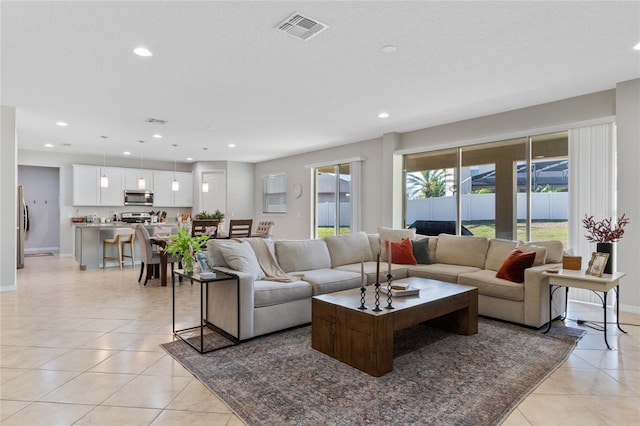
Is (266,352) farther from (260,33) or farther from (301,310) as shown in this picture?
(260,33)

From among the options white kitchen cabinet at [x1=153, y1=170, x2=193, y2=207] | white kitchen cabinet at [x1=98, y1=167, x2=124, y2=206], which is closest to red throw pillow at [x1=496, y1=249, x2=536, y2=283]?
white kitchen cabinet at [x1=153, y1=170, x2=193, y2=207]

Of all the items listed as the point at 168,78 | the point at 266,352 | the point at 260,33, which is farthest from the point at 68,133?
the point at 266,352

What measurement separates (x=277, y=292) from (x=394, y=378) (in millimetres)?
1342

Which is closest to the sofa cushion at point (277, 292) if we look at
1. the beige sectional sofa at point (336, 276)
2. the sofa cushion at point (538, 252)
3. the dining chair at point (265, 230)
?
the beige sectional sofa at point (336, 276)

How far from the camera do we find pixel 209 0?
8.07 feet

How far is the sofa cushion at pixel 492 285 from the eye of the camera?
12.0ft

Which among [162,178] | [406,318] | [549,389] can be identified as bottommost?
[549,389]

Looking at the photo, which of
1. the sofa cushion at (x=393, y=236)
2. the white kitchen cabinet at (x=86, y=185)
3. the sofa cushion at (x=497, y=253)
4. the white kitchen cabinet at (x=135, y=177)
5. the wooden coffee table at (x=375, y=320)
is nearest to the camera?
the wooden coffee table at (x=375, y=320)

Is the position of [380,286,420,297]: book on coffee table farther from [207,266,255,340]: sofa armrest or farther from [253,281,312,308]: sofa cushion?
[207,266,255,340]: sofa armrest

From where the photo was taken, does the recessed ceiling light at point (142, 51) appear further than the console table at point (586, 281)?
Yes

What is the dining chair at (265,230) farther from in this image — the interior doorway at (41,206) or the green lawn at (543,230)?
the interior doorway at (41,206)

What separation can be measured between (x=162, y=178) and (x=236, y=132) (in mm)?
4571

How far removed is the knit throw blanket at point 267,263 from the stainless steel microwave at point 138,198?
702 centimetres

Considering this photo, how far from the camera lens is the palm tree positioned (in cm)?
627
